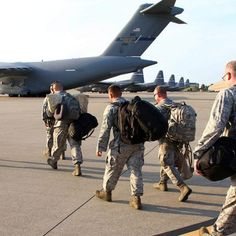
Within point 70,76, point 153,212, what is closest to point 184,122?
point 153,212

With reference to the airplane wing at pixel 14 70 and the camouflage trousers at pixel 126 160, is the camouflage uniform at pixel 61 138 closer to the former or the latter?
the camouflage trousers at pixel 126 160

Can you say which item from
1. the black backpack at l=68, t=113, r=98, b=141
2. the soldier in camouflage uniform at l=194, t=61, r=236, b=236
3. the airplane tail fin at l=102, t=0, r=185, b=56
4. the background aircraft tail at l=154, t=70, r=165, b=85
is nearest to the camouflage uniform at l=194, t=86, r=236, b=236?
the soldier in camouflage uniform at l=194, t=61, r=236, b=236

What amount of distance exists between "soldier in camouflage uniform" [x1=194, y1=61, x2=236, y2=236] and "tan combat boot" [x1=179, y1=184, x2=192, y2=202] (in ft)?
6.23

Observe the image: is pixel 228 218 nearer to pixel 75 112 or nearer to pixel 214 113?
pixel 214 113

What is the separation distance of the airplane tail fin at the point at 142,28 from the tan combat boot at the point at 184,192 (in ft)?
104

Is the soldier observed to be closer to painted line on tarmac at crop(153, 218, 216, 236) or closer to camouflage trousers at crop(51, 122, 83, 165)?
camouflage trousers at crop(51, 122, 83, 165)

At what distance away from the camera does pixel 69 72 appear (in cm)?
3716

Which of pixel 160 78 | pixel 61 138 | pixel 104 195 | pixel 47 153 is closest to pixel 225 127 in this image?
pixel 104 195

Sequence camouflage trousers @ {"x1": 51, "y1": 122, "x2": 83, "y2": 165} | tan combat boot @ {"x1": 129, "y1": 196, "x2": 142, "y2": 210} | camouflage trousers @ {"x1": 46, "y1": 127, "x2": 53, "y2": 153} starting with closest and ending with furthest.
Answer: tan combat boot @ {"x1": 129, "y1": 196, "x2": 142, "y2": 210}
camouflage trousers @ {"x1": 51, "y1": 122, "x2": 83, "y2": 165}
camouflage trousers @ {"x1": 46, "y1": 127, "x2": 53, "y2": 153}

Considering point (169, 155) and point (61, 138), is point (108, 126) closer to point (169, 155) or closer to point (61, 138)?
point (169, 155)

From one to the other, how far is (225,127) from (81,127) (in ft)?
12.1

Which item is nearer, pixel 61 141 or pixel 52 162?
pixel 61 141

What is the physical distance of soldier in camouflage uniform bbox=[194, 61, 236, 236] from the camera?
12.1 feet

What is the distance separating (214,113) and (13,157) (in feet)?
20.5
